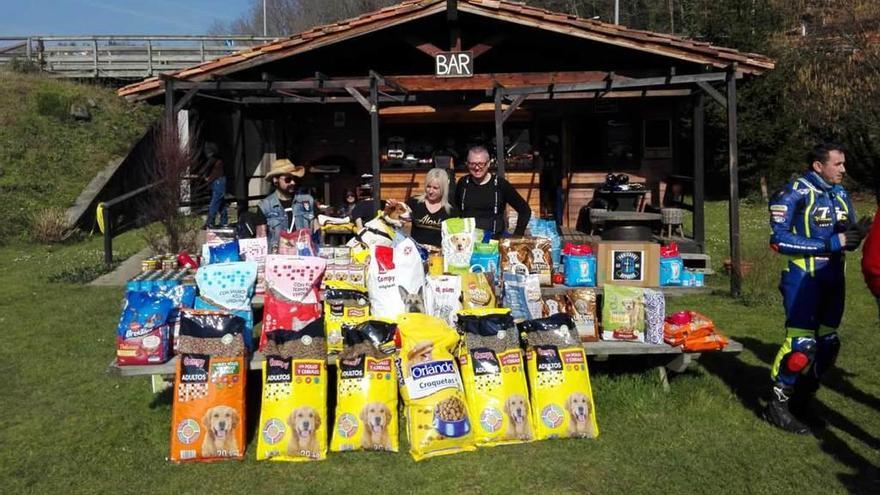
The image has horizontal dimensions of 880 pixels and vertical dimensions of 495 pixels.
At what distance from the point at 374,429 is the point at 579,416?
1207 millimetres

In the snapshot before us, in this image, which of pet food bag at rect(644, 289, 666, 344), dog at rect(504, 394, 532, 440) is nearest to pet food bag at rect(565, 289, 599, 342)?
pet food bag at rect(644, 289, 666, 344)

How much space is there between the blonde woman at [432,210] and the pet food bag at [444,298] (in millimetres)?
1156

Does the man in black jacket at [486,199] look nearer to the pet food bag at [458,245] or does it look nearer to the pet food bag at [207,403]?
the pet food bag at [458,245]

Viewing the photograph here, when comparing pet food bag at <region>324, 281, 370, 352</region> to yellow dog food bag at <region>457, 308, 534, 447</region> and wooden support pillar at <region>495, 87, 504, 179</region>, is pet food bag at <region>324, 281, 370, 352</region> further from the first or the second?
wooden support pillar at <region>495, 87, 504, 179</region>

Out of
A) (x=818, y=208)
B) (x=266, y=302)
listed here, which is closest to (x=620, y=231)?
(x=818, y=208)

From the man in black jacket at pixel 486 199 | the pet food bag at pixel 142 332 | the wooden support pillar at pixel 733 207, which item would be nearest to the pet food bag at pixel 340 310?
the pet food bag at pixel 142 332

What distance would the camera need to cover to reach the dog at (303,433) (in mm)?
3893

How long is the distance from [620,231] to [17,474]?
456 centimetres

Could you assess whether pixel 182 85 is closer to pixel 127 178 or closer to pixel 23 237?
pixel 23 237

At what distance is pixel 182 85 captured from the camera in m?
8.93

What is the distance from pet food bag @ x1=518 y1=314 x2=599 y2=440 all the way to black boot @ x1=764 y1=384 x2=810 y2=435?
113cm

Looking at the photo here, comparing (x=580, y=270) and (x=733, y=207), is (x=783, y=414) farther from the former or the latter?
(x=733, y=207)

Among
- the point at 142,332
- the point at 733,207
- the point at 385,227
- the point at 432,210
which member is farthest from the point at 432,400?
the point at 733,207

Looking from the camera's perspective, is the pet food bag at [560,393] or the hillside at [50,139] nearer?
the pet food bag at [560,393]
